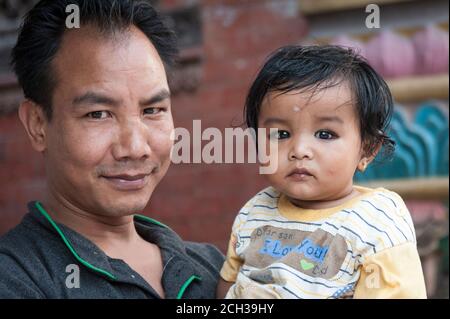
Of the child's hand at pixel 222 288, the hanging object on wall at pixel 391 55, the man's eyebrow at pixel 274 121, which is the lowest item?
the child's hand at pixel 222 288

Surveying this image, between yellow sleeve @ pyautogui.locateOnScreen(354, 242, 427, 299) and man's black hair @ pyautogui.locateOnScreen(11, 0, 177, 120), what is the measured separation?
0.94m

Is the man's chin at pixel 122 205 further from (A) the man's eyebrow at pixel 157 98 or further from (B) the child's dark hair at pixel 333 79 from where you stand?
(B) the child's dark hair at pixel 333 79

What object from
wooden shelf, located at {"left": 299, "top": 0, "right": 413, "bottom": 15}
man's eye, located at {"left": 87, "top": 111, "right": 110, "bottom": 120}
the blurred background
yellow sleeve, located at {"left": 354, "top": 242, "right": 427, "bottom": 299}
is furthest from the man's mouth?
wooden shelf, located at {"left": 299, "top": 0, "right": 413, "bottom": 15}

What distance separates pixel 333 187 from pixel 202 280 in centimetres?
55

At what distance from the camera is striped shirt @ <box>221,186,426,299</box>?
2.03 metres

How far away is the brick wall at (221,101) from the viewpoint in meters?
4.25

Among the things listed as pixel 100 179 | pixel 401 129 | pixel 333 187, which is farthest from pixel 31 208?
pixel 401 129

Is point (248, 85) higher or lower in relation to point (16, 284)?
higher

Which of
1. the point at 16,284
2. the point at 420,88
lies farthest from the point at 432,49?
the point at 16,284

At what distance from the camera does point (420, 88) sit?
400 cm

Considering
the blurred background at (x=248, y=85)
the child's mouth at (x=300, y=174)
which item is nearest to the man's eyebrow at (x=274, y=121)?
the child's mouth at (x=300, y=174)

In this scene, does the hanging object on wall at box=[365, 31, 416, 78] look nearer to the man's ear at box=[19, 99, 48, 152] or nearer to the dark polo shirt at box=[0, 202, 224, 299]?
the dark polo shirt at box=[0, 202, 224, 299]

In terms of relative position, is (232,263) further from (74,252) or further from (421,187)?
(421,187)

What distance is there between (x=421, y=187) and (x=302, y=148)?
1963 millimetres
